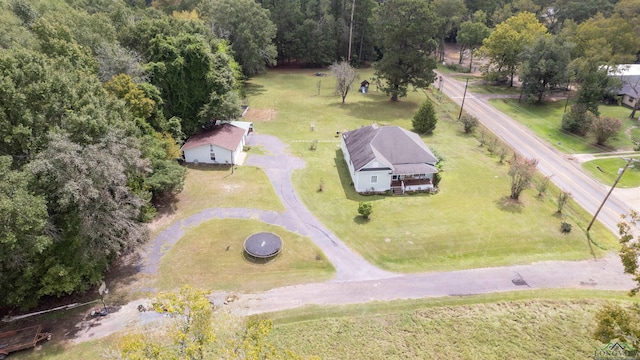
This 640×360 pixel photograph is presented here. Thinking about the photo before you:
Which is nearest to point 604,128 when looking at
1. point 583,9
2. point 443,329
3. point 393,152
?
point 393,152

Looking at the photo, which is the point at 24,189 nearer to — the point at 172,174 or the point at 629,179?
the point at 172,174

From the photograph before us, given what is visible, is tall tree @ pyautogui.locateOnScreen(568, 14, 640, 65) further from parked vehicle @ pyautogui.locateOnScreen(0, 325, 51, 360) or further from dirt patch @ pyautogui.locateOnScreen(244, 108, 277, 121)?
parked vehicle @ pyautogui.locateOnScreen(0, 325, 51, 360)

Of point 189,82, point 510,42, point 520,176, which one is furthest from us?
point 510,42

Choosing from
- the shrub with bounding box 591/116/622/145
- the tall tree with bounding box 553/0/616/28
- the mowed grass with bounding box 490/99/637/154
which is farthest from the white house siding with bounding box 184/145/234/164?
the tall tree with bounding box 553/0/616/28

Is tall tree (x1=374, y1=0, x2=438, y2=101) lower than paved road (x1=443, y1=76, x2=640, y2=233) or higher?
higher

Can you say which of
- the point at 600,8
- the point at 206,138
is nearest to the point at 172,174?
the point at 206,138

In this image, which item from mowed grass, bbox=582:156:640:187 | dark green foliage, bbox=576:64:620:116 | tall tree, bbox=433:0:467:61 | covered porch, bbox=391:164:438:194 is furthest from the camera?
tall tree, bbox=433:0:467:61

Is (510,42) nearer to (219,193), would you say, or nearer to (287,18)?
(287,18)
